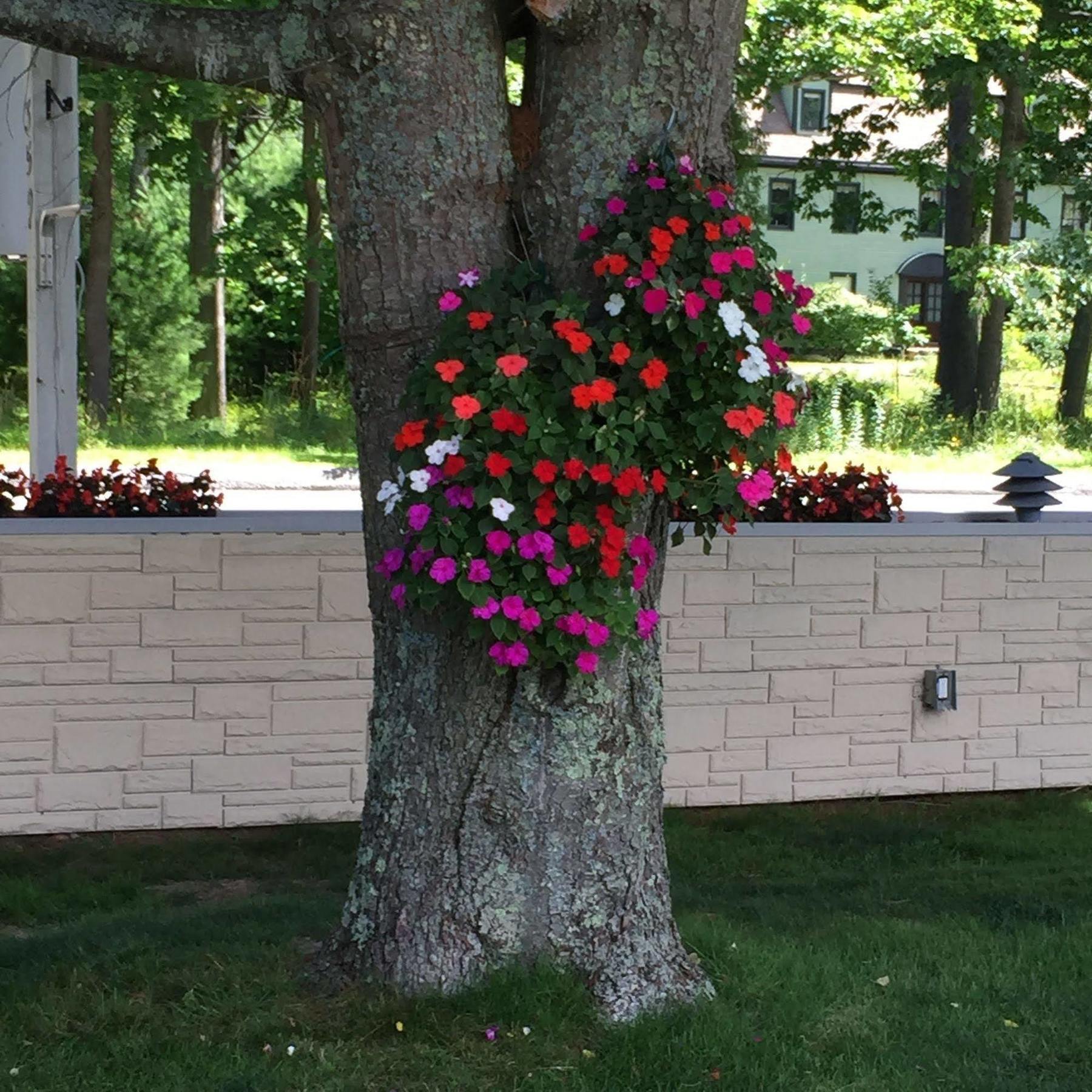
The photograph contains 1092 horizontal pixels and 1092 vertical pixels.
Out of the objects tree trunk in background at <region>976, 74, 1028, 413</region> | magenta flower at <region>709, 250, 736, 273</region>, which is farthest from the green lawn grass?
tree trunk in background at <region>976, 74, 1028, 413</region>

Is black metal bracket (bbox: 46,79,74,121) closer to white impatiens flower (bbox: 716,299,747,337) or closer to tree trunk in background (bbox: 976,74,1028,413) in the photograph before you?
white impatiens flower (bbox: 716,299,747,337)

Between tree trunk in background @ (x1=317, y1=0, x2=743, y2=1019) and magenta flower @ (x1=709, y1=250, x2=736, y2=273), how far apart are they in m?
0.34

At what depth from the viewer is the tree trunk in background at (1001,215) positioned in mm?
19484

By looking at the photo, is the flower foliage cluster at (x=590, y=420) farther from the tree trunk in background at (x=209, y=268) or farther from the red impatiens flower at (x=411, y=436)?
the tree trunk in background at (x=209, y=268)

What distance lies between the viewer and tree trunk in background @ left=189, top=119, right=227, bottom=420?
779 inches

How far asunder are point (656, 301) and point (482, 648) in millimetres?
874

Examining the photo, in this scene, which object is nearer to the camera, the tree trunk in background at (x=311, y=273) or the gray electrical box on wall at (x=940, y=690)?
the gray electrical box on wall at (x=940, y=690)

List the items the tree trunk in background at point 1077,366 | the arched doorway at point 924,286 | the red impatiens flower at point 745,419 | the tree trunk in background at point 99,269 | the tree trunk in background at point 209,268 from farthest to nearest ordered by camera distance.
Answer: the arched doorway at point 924,286
the tree trunk in background at point 1077,366
the tree trunk in background at point 209,268
the tree trunk in background at point 99,269
the red impatiens flower at point 745,419

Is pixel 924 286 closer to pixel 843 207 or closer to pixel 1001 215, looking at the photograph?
pixel 1001 215

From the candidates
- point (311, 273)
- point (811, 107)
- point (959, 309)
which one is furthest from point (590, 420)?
point (811, 107)

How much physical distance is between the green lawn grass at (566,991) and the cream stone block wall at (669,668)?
0.35 meters

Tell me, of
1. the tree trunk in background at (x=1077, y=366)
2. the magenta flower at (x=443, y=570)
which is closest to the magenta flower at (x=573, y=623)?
the magenta flower at (x=443, y=570)

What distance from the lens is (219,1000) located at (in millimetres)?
3693

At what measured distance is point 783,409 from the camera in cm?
346
